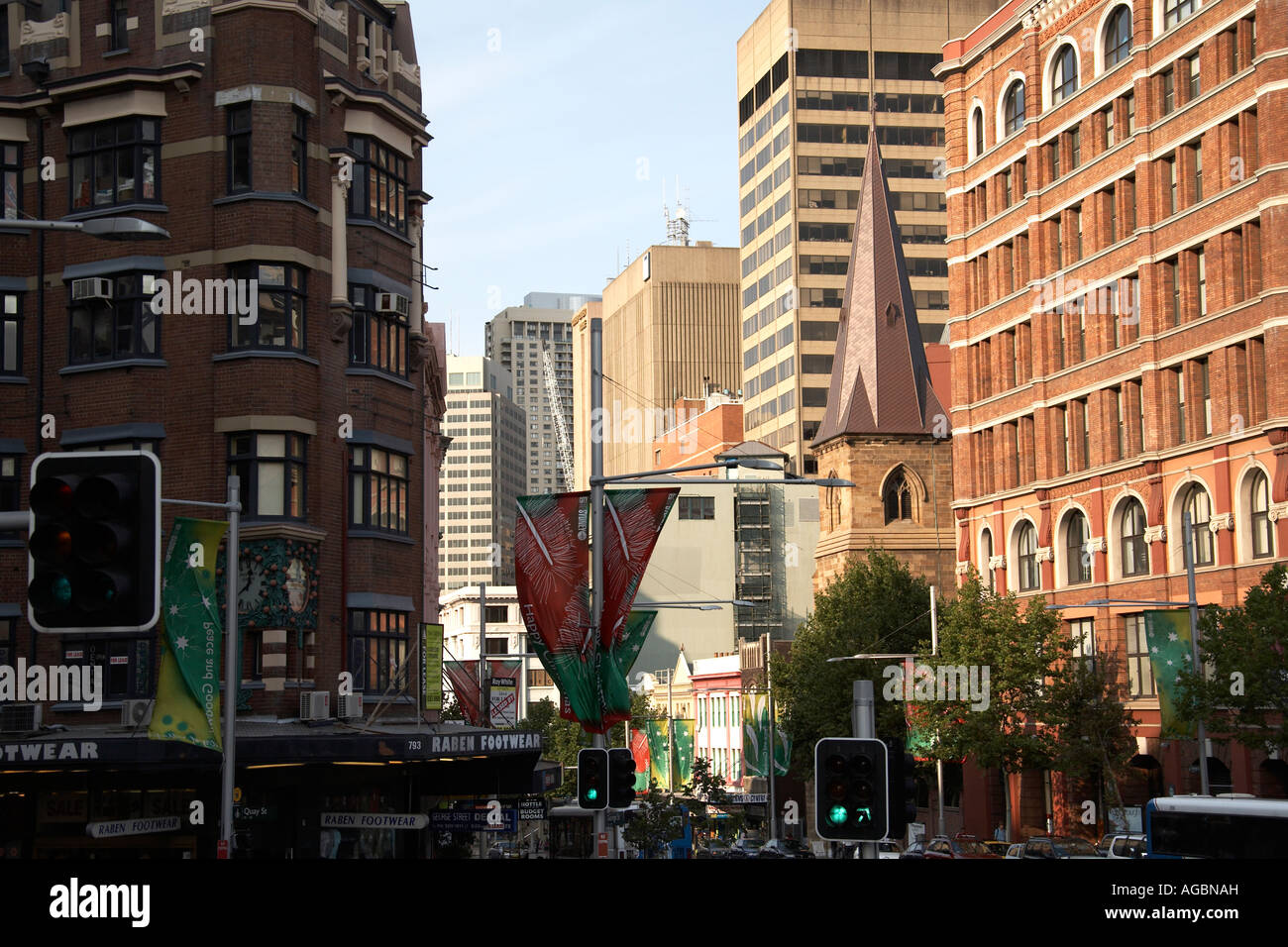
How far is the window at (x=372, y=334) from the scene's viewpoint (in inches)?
1513

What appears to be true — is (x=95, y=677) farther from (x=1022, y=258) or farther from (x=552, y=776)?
(x=1022, y=258)

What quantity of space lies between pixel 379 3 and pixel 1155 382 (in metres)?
34.5

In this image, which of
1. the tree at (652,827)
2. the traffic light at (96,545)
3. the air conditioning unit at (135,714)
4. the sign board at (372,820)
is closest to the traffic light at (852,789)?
the traffic light at (96,545)

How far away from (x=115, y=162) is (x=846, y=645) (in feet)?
165

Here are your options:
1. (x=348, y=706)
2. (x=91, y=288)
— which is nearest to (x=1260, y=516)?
(x=348, y=706)

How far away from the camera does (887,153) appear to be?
442 feet

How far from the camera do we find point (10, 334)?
124 ft

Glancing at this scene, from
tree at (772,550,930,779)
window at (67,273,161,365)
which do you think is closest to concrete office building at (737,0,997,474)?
tree at (772,550,930,779)

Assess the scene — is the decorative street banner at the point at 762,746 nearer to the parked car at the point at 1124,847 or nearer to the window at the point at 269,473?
the parked car at the point at 1124,847

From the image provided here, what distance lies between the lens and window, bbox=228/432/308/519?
35.3 m

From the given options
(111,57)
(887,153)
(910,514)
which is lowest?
(910,514)

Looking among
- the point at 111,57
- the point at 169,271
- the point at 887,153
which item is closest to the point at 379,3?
the point at 111,57

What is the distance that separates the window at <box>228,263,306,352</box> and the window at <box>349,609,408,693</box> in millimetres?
6596

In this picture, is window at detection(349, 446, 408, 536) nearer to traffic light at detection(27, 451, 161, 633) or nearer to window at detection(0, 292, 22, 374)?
window at detection(0, 292, 22, 374)
